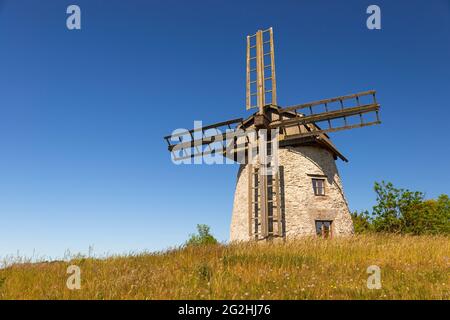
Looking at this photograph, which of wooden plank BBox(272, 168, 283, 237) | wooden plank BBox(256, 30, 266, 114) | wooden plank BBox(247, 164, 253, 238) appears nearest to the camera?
wooden plank BBox(272, 168, 283, 237)

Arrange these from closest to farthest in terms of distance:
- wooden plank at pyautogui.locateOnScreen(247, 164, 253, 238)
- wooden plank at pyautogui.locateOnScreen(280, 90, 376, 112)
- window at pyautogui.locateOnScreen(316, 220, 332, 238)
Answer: wooden plank at pyautogui.locateOnScreen(280, 90, 376, 112)
wooden plank at pyautogui.locateOnScreen(247, 164, 253, 238)
window at pyautogui.locateOnScreen(316, 220, 332, 238)

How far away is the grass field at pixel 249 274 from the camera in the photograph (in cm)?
703

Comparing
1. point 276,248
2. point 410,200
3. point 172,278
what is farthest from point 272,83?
point 410,200

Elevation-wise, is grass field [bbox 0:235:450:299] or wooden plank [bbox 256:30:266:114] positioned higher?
wooden plank [bbox 256:30:266:114]

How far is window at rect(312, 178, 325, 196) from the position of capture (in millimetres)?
17594

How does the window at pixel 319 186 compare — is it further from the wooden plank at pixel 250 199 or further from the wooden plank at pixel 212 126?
the wooden plank at pixel 212 126

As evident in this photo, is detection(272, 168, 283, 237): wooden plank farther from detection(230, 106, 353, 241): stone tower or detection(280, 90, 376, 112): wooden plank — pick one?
detection(280, 90, 376, 112): wooden plank

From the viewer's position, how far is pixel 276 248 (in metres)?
11.8

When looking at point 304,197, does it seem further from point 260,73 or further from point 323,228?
point 260,73

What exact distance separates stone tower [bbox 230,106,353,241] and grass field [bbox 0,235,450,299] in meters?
4.12

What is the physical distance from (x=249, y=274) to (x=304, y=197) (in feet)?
30.5

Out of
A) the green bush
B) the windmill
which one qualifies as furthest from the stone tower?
the green bush
